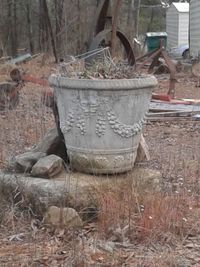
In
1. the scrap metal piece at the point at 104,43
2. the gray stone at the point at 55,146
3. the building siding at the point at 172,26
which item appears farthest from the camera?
the building siding at the point at 172,26

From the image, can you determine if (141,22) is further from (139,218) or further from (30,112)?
(139,218)

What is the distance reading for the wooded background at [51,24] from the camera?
1721cm

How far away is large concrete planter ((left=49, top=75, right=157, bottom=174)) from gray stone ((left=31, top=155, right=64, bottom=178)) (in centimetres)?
13

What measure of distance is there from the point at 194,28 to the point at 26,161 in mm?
18645

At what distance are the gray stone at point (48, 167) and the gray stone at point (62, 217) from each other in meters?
0.44

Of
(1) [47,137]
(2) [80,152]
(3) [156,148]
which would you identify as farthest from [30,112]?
(2) [80,152]

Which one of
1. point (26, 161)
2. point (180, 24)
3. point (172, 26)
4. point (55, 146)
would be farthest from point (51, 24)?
point (172, 26)

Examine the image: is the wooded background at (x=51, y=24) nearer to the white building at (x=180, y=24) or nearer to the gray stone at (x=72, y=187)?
the white building at (x=180, y=24)

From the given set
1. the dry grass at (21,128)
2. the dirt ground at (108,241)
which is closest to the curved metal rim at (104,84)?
the dirt ground at (108,241)

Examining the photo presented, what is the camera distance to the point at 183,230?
3.73m

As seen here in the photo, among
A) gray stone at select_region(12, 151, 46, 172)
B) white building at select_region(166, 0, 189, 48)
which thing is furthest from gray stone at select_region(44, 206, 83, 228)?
white building at select_region(166, 0, 189, 48)

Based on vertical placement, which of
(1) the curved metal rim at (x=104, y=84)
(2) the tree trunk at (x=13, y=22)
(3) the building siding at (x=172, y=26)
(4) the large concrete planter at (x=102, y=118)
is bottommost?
(3) the building siding at (x=172, y=26)

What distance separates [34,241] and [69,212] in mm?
328

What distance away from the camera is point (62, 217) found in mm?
3766
